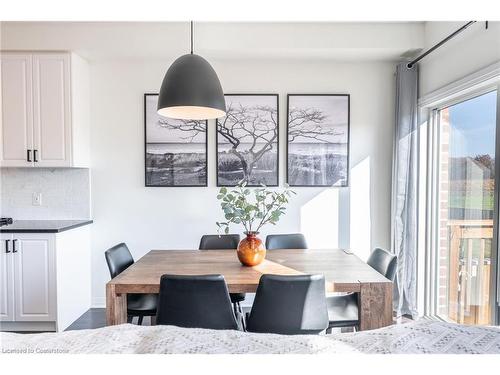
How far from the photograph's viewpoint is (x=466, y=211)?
2857 mm

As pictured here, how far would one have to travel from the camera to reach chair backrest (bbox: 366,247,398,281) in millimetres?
2330

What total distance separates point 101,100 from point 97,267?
70.0 inches

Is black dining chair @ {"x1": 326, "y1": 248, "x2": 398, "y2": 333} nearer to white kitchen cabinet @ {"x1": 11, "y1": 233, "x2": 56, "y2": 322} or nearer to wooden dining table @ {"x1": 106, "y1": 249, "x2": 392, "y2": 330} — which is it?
wooden dining table @ {"x1": 106, "y1": 249, "x2": 392, "y2": 330}

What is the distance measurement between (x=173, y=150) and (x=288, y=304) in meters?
2.31

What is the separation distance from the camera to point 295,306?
1811mm

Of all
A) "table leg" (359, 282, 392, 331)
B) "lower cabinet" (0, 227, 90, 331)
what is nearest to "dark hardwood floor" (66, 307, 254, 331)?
"lower cabinet" (0, 227, 90, 331)

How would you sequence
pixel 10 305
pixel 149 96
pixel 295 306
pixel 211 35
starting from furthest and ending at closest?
pixel 149 96
pixel 211 35
pixel 10 305
pixel 295 306

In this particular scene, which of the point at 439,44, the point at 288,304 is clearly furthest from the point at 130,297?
the point at 439,44

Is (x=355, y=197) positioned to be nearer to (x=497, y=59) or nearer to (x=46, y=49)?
(x=497, y=59)

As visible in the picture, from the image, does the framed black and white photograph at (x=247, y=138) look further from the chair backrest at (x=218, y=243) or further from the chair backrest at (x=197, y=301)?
the chair backrest at (x=197, y=301)

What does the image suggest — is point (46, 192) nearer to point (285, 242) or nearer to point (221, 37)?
point (221, 37)

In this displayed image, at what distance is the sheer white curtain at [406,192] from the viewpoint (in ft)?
11.2

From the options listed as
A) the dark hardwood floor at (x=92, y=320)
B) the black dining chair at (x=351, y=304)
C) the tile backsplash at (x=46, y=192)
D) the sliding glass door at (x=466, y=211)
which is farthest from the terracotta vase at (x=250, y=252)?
the tile backsplash at (x=46, y=192)
